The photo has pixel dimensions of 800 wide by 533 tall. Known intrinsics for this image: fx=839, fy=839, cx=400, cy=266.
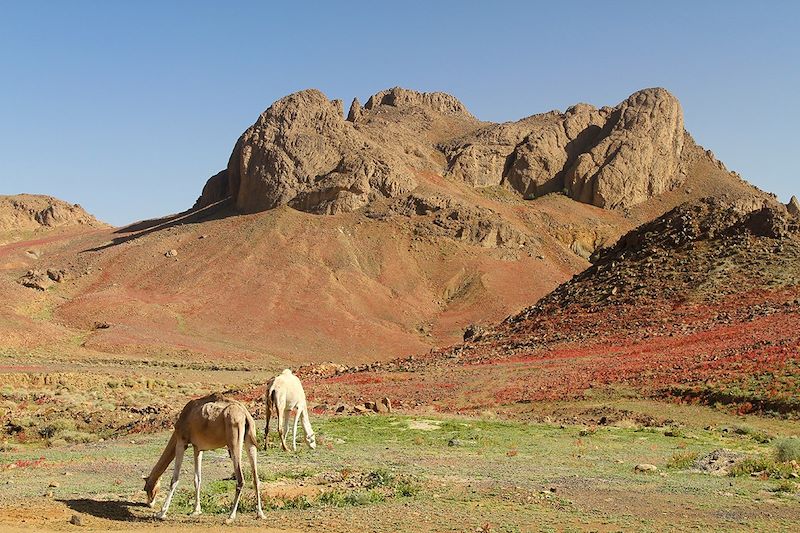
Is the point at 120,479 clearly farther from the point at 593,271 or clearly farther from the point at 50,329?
the point at 50,329

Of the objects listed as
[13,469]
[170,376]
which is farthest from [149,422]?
[170,376]

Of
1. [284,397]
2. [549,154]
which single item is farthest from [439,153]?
[284,397]

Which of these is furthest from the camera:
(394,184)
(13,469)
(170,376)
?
(394,184)

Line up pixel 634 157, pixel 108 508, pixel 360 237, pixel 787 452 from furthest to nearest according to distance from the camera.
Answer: pixel 634 157, pixel 360 237, pixel 787 452, pixel 108 508

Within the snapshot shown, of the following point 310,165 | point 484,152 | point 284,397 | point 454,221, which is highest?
point 484,152

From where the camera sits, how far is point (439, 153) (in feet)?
375

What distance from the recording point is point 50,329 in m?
63.8

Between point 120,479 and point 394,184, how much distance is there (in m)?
80.7

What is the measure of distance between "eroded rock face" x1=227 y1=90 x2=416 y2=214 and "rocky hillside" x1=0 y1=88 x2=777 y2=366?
22 cm

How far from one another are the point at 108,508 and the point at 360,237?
77.4 metres

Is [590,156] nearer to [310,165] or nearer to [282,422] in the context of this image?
[310,165]

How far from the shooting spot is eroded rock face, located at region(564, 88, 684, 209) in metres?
114

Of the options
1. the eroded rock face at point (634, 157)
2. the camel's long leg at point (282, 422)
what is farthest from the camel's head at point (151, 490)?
the eroded rock face at point (634, 157)

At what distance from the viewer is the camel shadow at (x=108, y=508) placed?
473 inches
